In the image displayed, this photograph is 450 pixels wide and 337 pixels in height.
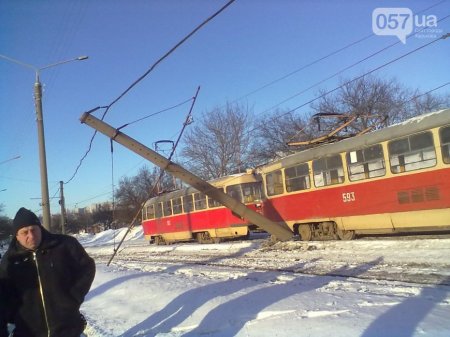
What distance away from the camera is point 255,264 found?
13336 mm

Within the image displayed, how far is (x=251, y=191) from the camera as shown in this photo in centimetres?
2228

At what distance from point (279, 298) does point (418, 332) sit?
2667 millimetres

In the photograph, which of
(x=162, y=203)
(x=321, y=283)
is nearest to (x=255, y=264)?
(x=321, y=283)

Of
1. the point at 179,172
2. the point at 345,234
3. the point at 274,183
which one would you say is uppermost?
the point at 179,172

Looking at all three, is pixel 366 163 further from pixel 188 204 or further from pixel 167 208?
pixel 167 208

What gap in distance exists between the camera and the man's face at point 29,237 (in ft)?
11.7

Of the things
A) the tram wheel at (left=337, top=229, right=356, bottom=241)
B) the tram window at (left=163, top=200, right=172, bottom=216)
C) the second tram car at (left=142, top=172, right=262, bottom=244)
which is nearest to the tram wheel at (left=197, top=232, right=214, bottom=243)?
the second tram car at (left=142, top=172, right=262, bottom=244)

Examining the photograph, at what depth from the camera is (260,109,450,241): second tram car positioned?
1247 centimetres

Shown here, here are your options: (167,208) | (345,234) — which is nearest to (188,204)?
(167,208)

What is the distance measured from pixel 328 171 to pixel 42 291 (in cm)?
1322

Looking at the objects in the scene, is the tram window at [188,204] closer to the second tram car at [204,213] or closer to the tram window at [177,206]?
the second tram car at [204,213]

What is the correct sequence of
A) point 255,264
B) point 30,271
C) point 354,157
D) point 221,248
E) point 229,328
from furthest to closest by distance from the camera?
point 221,248, point 354,157, point 255,264, point 229,328, point 30,271

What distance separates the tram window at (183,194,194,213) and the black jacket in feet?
68.7

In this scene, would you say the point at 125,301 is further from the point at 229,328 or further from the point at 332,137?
the point at 332,137
